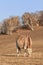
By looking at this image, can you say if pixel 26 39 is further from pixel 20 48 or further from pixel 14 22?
pixel 14 22

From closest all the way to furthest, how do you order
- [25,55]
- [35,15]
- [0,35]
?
1. [25,55]
2. [0,35]
3. [35,15]

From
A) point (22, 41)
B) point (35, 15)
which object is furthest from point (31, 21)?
point (22, 41)

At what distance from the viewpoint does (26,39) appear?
17.0m

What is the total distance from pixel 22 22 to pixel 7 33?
8.24 meters

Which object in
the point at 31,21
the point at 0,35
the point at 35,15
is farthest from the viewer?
the point at 35,15

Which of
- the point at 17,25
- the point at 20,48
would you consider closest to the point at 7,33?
the point at 17,25

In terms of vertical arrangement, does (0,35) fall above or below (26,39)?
below

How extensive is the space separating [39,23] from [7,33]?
32.9 feet

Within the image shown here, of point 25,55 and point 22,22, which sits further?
point 22,22

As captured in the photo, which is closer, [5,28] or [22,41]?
[22,41]

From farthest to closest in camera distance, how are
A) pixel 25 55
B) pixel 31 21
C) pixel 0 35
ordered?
1. pixel 31 21
2. pixel 0 35
3. pixel 25 55

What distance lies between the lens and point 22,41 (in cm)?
1752

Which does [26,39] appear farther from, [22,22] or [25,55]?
[22,22]

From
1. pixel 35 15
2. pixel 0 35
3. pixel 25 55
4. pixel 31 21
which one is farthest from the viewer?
pixel 35 15
